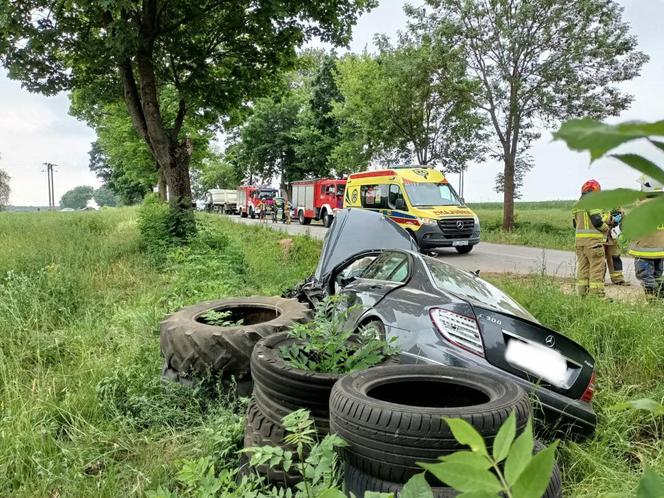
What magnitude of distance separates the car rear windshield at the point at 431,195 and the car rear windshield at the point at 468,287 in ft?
34.6

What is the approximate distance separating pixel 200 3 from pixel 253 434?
9.92m

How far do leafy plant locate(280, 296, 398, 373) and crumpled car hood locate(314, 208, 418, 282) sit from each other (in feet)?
7.86

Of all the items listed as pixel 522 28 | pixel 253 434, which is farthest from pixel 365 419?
pixel 522 28

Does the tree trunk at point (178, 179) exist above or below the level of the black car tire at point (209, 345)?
above

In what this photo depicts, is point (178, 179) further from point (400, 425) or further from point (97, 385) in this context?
point (400, 425)

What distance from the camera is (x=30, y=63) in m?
10.7

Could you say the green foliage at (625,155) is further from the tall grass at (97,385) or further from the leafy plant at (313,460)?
the tall grass at (97,385)

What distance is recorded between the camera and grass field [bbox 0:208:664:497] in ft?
9.14

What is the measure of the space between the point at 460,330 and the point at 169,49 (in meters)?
10.7

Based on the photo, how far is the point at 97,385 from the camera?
367 cm

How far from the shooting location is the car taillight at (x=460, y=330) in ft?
10.1

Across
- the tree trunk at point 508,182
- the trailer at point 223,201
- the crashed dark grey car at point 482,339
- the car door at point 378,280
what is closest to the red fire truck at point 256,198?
the trailer at point 223,201

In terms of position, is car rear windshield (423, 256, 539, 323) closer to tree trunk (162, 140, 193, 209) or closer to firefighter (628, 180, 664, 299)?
firefighter (628, 180, 664, 299)

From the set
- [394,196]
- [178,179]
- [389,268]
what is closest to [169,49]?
[178,179]
